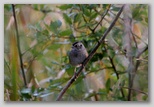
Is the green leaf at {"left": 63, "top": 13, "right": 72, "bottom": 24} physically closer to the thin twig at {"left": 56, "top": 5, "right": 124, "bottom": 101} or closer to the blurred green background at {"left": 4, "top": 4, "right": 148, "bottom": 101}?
the blurred green background at {"left": 4, "top": 4, "right": 148, "bottom": 101}

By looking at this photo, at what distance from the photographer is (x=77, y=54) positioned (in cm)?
187

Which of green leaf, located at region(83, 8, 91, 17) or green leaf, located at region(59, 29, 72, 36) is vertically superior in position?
green leaf, located at region(83, 8, 91, 17)

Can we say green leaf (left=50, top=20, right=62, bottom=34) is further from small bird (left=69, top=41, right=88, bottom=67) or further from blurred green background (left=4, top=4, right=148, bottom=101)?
small bird (left=69, top=41, right=88, bottom=67)

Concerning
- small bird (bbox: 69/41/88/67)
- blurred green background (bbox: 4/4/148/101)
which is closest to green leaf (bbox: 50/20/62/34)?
blurred green background (bbox: 4/4/148/101)

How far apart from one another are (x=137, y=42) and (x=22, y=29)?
68 centimetres

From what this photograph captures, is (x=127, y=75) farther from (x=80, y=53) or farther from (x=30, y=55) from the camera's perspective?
(x=30, y=55)

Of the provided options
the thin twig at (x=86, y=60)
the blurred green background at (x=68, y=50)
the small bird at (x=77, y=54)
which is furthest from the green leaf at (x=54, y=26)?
the thin twig at (x=86, y=60)

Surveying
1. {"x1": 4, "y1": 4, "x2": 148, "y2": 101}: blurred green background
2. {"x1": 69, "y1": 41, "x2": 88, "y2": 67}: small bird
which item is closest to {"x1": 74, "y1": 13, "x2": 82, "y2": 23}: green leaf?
{"x1": 4, "y1": 4, "x2": 148, "y2": 101}: blurred green background

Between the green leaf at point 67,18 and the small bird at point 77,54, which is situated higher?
the green leaf at point 67,18

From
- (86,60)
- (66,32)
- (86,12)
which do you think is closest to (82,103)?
(86,60)

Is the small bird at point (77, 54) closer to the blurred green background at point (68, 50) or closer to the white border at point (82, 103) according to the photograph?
the blurred green background at point (68, 50)

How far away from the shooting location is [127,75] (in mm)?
1955

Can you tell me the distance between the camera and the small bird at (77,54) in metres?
1.88

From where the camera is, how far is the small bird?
188 cm
